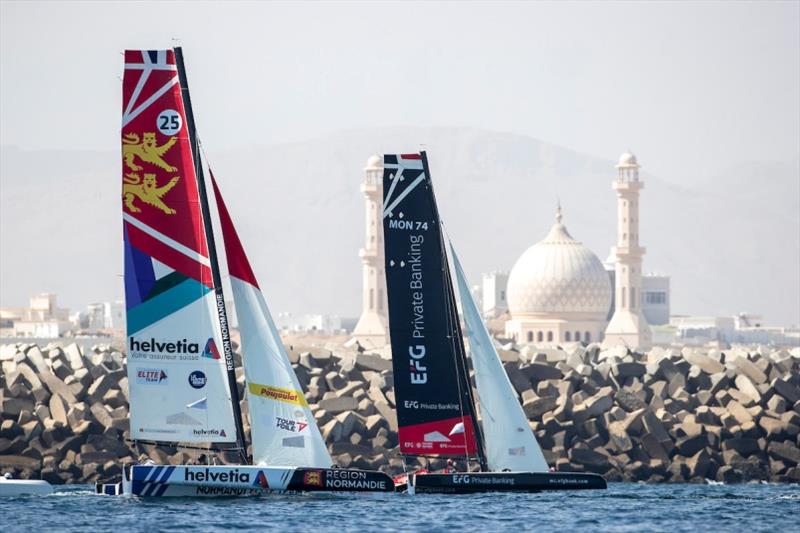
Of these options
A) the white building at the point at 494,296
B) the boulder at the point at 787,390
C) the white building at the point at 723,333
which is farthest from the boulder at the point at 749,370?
the white building at the point at 494,296

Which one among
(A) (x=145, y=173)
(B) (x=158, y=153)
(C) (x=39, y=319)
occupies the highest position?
(B) (x=158, y=153)

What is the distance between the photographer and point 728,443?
43.9 metres

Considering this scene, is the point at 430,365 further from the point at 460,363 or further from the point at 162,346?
the point at 162,346

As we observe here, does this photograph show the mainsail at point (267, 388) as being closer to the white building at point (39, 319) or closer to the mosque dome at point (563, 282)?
the white building at point (39, 319)

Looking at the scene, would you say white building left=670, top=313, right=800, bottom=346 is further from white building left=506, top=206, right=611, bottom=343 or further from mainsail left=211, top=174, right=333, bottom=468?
mainsail left=211, top=174, right=333, bottom=468

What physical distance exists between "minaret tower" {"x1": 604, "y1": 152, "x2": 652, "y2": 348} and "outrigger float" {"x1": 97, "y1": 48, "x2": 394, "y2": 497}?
364 ft

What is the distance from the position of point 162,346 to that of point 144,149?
343 cm

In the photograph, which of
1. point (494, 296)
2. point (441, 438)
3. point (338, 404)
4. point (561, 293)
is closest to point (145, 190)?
point (441, 438)

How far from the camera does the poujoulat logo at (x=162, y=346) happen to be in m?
32.4

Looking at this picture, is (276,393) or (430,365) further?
(430,365)

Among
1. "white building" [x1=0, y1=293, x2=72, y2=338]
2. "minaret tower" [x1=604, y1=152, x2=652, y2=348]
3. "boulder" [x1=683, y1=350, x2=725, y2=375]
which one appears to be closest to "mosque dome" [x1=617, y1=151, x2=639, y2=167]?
"minaret tower" [x1=604, y1=152, x2=652, y2=348]

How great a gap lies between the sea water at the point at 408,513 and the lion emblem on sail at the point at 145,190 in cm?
500

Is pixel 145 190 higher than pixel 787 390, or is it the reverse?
pixel 145 190

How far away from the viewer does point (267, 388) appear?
108 ft
